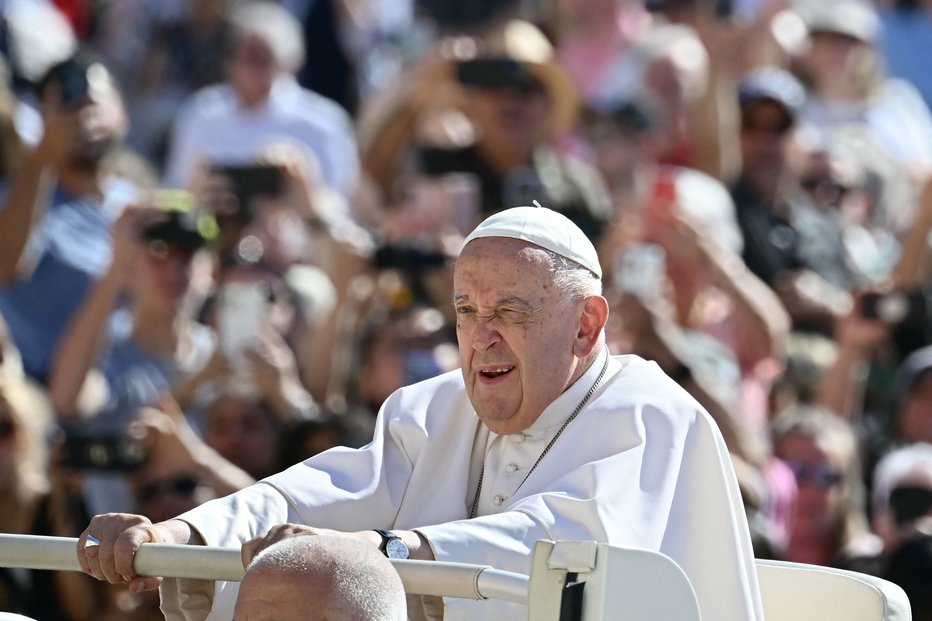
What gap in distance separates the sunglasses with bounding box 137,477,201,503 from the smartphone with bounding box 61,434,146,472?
0.15 m

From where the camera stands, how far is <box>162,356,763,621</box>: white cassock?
158 inches

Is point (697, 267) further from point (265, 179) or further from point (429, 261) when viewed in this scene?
point (265, 179)

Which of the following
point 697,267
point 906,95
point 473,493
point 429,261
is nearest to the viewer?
point 473,493

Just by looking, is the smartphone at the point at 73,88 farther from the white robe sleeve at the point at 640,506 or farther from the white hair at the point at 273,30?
the white robe sleeve at the point at 640,506

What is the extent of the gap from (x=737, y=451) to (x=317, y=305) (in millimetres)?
1884

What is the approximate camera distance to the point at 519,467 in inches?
177

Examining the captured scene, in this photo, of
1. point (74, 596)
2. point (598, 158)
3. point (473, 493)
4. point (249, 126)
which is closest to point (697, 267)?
point (598, 158)

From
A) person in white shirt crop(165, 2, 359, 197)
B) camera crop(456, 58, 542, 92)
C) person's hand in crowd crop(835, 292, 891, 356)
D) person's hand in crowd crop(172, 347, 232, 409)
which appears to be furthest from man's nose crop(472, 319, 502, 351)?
person in white shirt crop(165, 2, 359, 197)

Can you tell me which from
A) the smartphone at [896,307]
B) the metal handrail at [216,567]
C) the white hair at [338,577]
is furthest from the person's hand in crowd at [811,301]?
the white hair at [338,577]

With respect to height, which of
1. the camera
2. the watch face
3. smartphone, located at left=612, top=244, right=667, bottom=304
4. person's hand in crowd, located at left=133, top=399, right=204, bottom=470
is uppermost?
the watch face

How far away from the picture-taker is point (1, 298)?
770 cm

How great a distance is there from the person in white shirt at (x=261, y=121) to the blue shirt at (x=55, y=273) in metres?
1.07

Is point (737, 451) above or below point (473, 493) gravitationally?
below

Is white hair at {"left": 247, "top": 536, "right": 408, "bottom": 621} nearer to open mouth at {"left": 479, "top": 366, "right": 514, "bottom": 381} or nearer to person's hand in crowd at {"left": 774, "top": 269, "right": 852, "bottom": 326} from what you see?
open mouth at {"left": 479, "top": 366, "right": 514, "bottom": 381}
